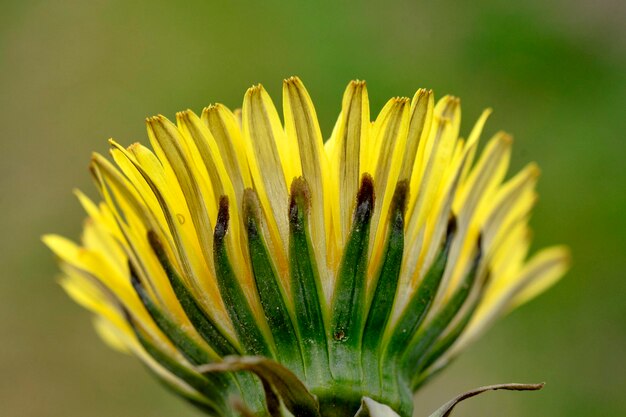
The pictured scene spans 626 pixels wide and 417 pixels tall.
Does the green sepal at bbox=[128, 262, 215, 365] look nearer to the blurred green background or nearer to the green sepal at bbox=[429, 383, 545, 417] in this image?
the green sepal at bbox=[429, 383, 545, 417]

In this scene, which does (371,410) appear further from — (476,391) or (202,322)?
(202,322)

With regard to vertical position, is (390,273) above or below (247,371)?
above

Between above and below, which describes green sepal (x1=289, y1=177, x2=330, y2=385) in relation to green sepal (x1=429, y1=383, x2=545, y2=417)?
above

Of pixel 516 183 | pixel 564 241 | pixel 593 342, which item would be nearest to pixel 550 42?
pixel 564 241

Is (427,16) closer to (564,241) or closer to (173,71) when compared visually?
(173,71)

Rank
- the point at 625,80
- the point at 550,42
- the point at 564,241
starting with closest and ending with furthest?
the point at 564,241, the point at 625,80, the point at 550,42

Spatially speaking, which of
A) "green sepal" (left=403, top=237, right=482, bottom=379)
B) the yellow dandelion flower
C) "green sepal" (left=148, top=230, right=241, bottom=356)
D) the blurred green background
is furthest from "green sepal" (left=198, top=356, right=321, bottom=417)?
the blurred green background

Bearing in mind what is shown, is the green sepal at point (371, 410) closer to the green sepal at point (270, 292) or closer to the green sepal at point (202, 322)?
the green sepal at point (270, 292)
